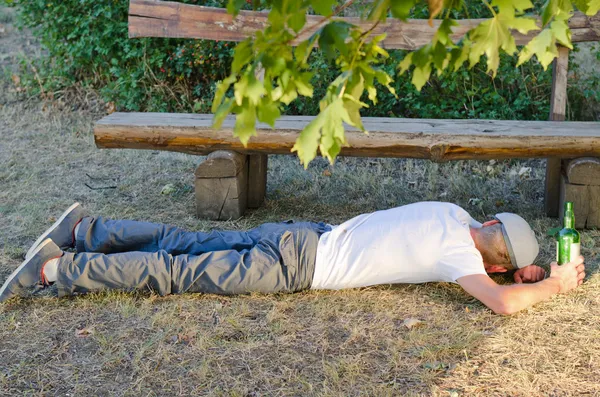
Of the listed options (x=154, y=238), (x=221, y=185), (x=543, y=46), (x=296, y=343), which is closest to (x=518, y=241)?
(x=296, y=343)

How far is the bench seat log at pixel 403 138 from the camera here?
4.36m

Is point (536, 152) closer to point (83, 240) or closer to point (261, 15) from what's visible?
point (261, 15)

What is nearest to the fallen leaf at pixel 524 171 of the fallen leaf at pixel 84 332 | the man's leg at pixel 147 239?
the man's leg at pixel 147 239

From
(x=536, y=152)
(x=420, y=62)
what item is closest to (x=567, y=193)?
(x=536, y=152)

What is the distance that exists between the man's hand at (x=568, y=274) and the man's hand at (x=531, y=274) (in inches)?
3.0

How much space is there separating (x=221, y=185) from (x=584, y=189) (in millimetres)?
2144

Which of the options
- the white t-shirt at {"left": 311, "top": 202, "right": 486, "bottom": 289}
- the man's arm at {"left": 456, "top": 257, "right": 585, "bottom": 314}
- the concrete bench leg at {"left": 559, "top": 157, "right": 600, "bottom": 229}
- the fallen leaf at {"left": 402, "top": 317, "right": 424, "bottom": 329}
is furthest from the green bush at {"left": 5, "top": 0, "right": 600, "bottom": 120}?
the fallen leaf at {"left": 402, "top": 317, "right": 424, "bottom": 329}

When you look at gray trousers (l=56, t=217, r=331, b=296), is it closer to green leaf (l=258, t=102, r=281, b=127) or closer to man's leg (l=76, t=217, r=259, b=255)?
man's leg (l=76, t=217, r=259, b=255)

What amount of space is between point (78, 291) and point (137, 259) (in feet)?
1.01

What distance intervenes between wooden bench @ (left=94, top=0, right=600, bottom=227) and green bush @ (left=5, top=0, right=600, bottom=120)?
1.13 m

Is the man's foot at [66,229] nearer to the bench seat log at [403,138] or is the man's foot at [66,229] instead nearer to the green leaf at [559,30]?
the bench seat log at [403,138]

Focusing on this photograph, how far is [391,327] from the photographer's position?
344cm

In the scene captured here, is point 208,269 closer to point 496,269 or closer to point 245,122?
point 496,269

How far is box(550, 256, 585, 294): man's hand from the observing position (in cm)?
362
